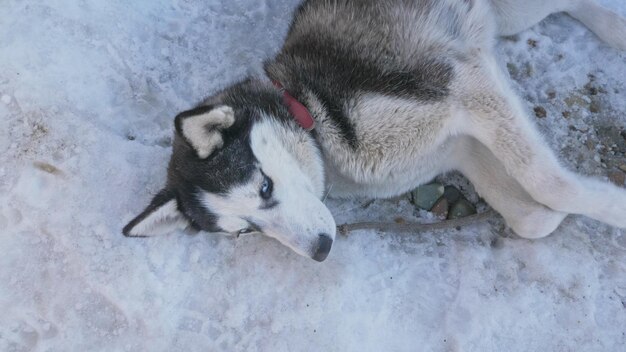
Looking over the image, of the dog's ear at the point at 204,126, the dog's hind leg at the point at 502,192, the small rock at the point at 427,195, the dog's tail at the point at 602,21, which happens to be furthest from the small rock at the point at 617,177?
the dog's ear at the point at 204,126

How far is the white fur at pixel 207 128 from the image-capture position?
6.93ft

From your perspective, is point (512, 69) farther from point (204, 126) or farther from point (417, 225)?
point (204, 126)

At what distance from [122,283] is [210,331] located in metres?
0.52

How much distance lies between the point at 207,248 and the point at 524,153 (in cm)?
165

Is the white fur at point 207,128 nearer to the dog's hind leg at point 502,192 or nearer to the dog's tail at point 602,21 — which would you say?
the dog's hind leg at point 502,192

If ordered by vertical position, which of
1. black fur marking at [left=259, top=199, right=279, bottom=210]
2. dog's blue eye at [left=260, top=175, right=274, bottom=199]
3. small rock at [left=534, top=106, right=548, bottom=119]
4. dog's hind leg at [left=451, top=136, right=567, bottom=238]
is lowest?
black fur marking at [left=259, top=199, right=279, bottom=210]

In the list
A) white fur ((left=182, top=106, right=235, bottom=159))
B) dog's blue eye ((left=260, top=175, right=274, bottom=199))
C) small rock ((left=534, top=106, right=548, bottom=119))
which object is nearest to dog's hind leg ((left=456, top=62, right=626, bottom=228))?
small rock ((left=534, top=106, right=548, bottom=119))

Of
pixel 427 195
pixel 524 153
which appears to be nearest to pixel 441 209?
pixel 427 195

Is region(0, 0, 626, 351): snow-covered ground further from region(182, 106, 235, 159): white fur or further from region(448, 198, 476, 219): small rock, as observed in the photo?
region(182, 106, 235, 159): white fur

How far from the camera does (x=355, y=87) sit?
7.91 feet

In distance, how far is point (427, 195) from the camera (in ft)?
9.55

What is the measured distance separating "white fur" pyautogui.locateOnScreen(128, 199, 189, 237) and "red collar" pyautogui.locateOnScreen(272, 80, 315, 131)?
69cm

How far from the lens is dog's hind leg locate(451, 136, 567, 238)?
254 cm

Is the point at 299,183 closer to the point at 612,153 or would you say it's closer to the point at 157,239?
the point at 157,239
